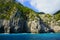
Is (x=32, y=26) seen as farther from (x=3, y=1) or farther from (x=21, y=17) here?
(x=3, y=1)

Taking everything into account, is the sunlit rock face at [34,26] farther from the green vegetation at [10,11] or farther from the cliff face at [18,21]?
the green vegetation at [10,11]

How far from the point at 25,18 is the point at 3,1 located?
92.9ft

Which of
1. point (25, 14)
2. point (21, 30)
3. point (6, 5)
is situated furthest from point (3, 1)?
point (21, 30)

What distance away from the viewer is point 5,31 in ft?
533

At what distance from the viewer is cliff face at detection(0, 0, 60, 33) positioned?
16812cm

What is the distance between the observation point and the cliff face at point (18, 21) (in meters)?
168

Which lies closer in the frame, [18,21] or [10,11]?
[18,21]

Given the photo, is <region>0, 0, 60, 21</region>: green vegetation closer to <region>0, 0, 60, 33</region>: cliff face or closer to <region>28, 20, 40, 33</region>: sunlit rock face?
<region>0, 0, 60, 33</region>: cliff face

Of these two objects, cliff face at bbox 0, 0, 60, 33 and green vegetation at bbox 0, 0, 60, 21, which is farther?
green vegetation at bbox 0, 0, 60, 21

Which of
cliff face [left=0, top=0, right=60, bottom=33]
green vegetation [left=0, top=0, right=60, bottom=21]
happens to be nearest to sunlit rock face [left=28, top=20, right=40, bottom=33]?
cliff face [left=0, top=0, right=60, bottom=33]

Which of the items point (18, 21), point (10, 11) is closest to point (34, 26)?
point (18, 21)

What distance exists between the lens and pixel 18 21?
573ft

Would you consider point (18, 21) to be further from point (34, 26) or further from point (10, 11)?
point (34, 26)

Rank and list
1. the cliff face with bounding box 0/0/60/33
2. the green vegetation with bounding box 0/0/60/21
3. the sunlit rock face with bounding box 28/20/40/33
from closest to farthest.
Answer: the cliff face with bounding box 0/0/60/33 → the green vegetation with bounding box 0/0/60/21 → the sunlit rock face with bounding box 28/20/40/33
